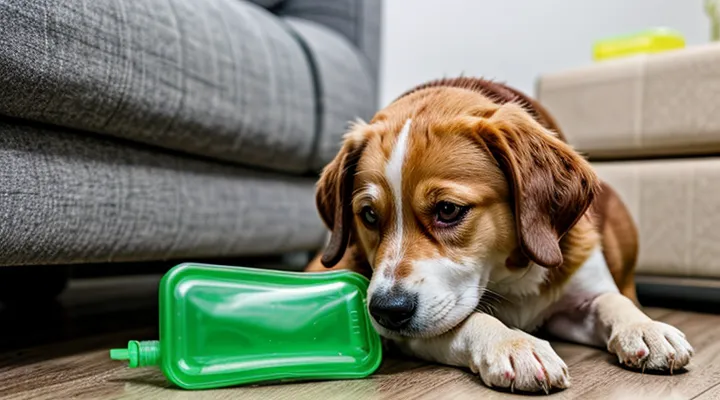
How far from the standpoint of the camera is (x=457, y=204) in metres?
1.29

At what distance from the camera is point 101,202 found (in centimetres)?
149

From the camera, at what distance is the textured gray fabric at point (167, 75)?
1.30m

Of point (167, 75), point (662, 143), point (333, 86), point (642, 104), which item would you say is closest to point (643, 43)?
point (642, 104)

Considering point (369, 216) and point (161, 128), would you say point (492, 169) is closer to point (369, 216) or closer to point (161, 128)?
point (369, 216)

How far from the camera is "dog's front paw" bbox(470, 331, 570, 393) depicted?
109 cm

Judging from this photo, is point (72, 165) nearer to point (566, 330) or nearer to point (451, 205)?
point (451, 205)

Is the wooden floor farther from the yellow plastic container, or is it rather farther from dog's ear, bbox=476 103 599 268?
the yellow plastic container

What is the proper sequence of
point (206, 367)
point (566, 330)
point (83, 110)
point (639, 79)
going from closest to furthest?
point (206, 367) → point (83, 110) → point (566, 330) → point (639, 79)

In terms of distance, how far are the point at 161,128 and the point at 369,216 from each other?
23.3 inches

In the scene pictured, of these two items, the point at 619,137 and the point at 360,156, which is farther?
the point at 619,137

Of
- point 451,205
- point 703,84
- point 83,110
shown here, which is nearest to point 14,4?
point 83,110

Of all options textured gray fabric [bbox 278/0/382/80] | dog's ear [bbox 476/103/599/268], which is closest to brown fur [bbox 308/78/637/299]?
dog's ear [bbox 476/103/599/268]

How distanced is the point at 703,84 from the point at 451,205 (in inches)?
50.0

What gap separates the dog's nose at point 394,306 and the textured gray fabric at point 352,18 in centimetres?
173
